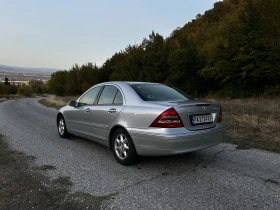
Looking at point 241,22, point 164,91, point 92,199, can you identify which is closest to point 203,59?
point 241,22

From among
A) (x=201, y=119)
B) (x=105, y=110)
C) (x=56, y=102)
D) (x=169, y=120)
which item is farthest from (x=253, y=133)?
(x=56, y=102)

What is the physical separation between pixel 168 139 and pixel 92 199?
56.4 inches

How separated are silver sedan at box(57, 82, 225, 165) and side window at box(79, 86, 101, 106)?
0.14 ft

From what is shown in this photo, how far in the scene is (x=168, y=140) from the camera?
396cm

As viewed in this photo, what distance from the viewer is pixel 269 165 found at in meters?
4.57

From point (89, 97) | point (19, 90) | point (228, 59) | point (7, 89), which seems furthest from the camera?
point (19, 90)

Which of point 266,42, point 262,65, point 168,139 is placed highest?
point 266,42

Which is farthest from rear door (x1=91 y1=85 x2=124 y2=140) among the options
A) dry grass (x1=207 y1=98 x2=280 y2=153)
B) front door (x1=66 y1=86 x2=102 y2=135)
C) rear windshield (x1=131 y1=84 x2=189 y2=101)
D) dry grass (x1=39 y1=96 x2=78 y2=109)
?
dry grass (x1=39 y1=96 x2=78 y2=109)

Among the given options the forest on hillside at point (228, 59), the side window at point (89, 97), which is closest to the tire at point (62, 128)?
the side window at point (89, 97)

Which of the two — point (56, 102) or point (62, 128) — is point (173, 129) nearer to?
point (62, 128)

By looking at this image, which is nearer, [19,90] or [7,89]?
[7,89]

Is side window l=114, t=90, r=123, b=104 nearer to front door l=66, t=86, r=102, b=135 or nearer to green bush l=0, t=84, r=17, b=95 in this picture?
front door l=66, t=86, r=102, b=135

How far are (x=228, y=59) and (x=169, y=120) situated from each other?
23.5 m

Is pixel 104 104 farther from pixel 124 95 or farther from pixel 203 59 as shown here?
pixel 203 59
